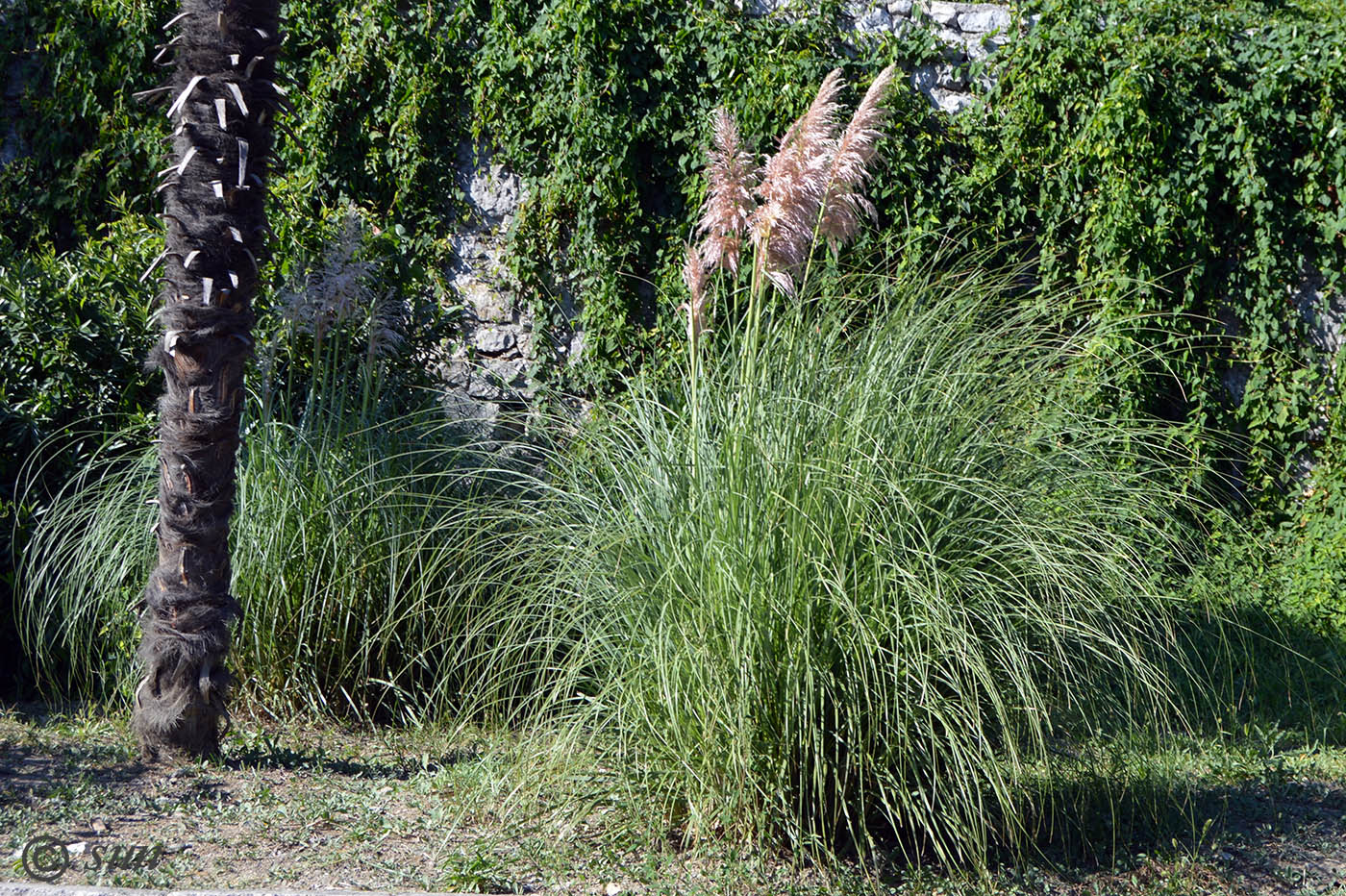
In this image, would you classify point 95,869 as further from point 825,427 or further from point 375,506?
point 825,427

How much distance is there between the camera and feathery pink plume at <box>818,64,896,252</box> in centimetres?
405

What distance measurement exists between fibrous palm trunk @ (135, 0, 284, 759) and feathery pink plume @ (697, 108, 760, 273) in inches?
70.2

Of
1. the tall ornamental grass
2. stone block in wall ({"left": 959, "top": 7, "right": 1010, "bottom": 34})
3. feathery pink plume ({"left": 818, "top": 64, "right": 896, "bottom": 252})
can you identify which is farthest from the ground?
stone block in wall ({"left": 959, "top": 7, "right": 1010, "bottom": 34})

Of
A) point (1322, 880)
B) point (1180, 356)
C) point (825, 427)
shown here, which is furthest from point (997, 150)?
point (1322, 880)

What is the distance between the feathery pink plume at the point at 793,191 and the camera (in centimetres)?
404

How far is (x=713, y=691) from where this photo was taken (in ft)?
11.9

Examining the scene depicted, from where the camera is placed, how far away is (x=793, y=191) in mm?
4055

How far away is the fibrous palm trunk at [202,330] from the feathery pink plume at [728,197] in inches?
70.2

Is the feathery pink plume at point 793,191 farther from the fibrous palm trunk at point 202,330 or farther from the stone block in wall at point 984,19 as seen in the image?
the stone block in wall at point 984,19

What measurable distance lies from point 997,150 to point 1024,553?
4084mm

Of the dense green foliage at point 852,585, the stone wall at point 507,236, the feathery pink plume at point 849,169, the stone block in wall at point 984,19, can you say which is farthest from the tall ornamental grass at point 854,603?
the stone block in wall at point 984,19

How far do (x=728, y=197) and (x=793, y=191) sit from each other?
0.27 meters

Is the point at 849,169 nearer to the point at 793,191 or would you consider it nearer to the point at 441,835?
the point at 793,191

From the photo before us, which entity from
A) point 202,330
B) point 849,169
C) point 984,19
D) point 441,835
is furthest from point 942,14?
point 441,835
